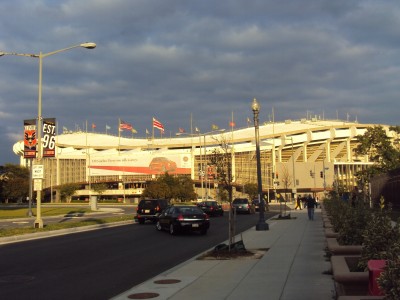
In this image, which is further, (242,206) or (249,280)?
(242,206)

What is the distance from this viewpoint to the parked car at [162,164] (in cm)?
13250

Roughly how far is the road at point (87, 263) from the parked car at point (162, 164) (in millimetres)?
110561

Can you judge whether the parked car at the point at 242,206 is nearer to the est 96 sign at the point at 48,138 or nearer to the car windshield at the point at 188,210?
the car windshield at the point at 188,210

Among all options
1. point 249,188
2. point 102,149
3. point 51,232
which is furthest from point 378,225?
point 102,149

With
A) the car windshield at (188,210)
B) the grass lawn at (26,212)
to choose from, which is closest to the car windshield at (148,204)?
the car windshield at (188,210)

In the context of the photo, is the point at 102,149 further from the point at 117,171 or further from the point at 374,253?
the point at 374,253

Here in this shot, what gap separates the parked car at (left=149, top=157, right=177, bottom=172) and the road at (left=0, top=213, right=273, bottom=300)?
111m

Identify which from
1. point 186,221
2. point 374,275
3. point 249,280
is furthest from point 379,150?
point 374,275

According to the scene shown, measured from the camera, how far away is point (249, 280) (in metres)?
10.1

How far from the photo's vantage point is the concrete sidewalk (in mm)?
8718

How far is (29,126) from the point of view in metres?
27.5

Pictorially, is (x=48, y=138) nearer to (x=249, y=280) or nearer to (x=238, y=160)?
(x=249, y=280)

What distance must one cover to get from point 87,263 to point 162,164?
392 feet

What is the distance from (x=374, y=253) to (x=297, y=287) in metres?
2.45
